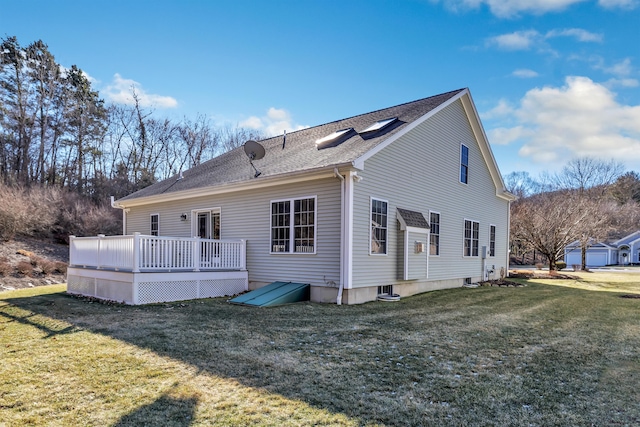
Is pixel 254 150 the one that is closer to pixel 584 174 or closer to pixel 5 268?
pixel 5 268

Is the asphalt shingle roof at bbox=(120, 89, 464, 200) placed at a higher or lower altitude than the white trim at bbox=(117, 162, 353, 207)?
higher

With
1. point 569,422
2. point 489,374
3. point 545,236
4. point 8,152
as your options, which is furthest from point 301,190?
point 8,152

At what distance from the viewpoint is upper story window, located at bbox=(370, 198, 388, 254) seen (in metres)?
9.59

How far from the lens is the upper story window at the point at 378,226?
9586 millimetres

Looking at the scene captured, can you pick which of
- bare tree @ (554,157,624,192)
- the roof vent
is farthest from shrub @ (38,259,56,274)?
bare tree @ (554,157,624,192)

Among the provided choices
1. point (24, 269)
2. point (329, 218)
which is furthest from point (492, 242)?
point (24, 269)

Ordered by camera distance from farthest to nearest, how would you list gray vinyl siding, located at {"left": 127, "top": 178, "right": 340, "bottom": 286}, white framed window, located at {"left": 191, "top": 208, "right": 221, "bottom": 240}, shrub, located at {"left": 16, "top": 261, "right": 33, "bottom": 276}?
shrub, located at {"left": 16, "top": 261, "right": 33, "bottom": 276}
white framed window, located at {"left": 191, "top": 208, "right": 221, "bottom": 240}
gray vinyl siding, located at {"left": 127, "top": 178, "right": 340, "bottom": 286}

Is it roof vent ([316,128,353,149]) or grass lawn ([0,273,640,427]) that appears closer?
grass lawn ([0,273,640,427])

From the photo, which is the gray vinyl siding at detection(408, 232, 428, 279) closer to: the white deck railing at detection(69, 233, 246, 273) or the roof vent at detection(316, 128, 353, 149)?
the roof vent at detection(316, 128, 353, 149)

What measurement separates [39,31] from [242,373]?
3173 centimetres

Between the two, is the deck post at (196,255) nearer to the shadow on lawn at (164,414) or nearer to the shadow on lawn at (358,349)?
the shadow on lawn at (358,349)

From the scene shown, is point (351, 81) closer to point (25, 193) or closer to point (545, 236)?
point (545, 236)

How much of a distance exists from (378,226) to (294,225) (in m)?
2.11

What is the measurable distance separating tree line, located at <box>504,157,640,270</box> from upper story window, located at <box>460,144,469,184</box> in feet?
39.5
